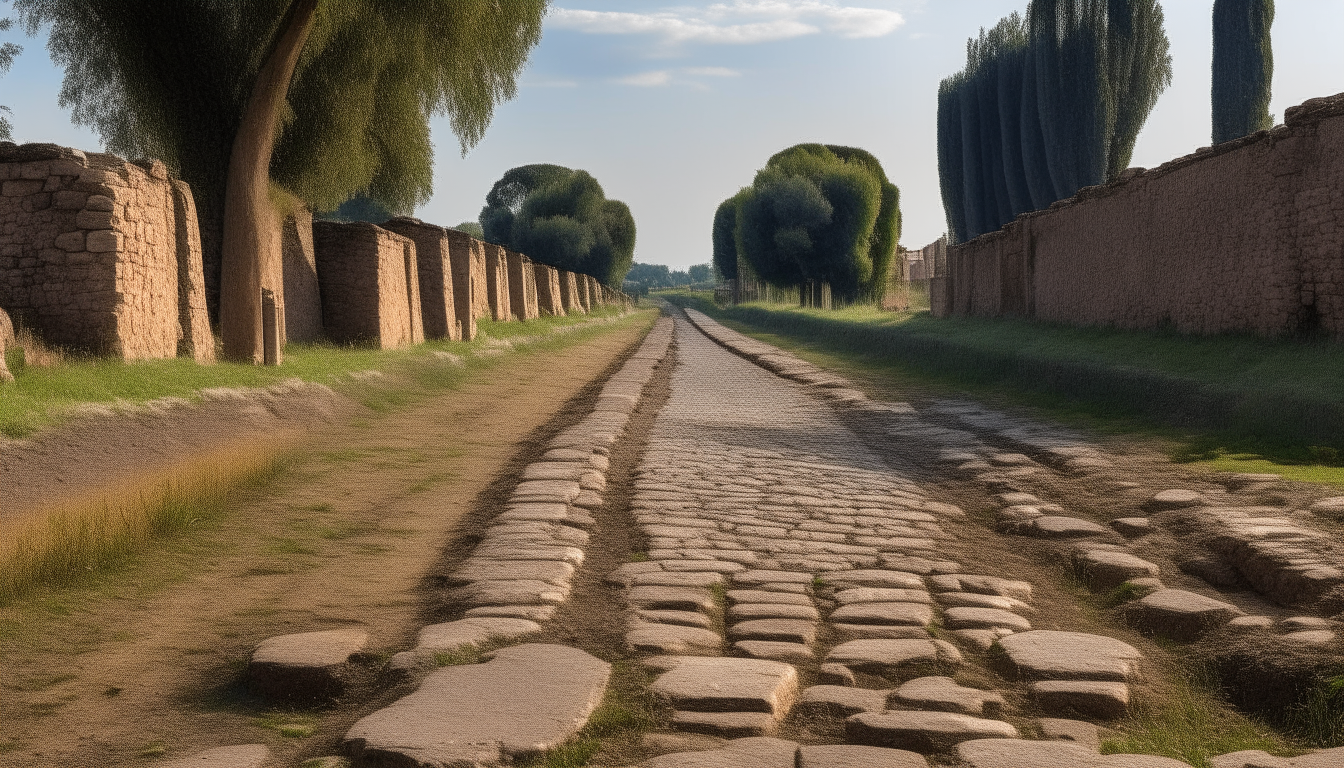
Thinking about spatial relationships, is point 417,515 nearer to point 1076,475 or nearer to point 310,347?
point 1076,475

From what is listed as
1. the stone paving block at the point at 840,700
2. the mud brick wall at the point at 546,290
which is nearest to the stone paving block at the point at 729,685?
the stone paving block at the point at 840,700

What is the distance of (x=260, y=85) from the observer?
42.8 feet

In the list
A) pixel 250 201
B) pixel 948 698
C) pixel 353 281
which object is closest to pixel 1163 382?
pixel 948 698

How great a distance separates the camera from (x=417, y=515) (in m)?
6.62

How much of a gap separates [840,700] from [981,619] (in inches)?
45.2

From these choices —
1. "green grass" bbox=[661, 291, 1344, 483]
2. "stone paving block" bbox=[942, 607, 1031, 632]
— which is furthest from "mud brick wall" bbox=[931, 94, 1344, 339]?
"stone paving block" bbox=[942, 607, 1031, 632]

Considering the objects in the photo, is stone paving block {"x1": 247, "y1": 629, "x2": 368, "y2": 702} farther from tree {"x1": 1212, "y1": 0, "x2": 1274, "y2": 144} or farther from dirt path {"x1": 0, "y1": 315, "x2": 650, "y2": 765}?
tree {"x1": 1212, "y1": 0, "x2": 1274, "y2": 144}

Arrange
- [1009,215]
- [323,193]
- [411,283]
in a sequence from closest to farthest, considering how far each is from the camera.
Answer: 1. [323,193]
2. [411,283]
3. [1009,215]

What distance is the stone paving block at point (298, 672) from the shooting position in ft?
12.1

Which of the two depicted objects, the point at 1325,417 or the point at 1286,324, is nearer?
the point at 1325,417

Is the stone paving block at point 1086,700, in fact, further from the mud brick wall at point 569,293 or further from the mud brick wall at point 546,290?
the mud brick wall at point 569,293

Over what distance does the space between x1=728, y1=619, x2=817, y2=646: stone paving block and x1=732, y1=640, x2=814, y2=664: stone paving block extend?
59 millimetres

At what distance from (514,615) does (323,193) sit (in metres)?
13.2

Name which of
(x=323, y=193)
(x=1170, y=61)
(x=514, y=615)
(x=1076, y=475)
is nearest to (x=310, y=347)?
(x=323, y=193)
